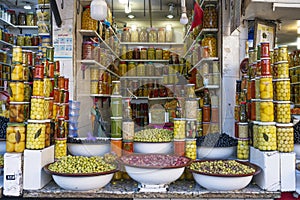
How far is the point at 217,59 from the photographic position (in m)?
3.30

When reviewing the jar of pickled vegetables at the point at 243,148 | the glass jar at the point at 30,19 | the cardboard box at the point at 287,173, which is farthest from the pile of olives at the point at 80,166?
the glass jar at the point at 30,19

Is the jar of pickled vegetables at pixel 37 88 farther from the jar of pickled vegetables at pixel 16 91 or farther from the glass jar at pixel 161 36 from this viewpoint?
→ the glass jar at pixel 161 36

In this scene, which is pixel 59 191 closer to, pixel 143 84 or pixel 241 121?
pixel 241 121

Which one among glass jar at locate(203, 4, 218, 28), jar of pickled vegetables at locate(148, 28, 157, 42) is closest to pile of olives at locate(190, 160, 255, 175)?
glass jar at locate(203, 4, 218, 28)

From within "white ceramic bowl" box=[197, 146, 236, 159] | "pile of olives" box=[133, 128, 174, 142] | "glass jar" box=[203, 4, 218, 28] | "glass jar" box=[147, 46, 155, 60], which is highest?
"glass jar" box=[203, 4, 218, 28]

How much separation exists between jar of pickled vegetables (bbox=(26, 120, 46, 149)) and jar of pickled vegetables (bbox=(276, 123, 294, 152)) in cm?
139

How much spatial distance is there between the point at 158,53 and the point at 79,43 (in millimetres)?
1572

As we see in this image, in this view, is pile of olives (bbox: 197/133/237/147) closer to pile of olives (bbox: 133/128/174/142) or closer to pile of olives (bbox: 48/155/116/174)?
pile of olives (bbox: 133/128/174/142)

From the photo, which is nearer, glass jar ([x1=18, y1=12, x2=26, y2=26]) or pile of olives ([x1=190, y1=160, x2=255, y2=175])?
pile of olives ([x1=190, y1=160, x2=255, y2=175])

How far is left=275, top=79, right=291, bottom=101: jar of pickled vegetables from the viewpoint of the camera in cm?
182

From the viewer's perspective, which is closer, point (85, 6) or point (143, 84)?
point (85, 6)

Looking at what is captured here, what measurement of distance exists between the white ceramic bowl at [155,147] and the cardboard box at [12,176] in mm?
747

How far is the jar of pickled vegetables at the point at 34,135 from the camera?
5.95ft

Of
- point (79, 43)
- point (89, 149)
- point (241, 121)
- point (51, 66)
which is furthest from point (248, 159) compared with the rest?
point (79, 43)
